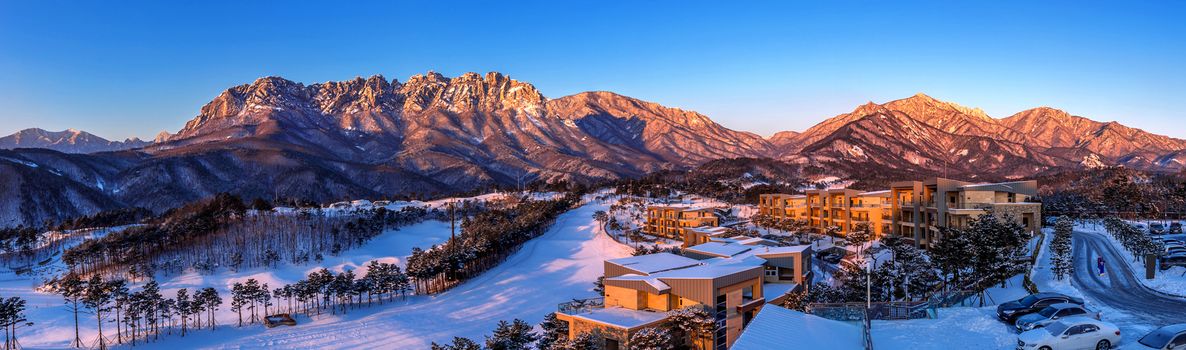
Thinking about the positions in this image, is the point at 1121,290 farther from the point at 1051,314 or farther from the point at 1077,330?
the point at 1077,330

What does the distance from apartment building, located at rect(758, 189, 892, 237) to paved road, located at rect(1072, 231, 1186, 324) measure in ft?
70.6

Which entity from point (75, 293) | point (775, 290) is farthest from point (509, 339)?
point (75, 293)

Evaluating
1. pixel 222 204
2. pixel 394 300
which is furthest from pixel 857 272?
pixel 222 204

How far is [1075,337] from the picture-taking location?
45.9 ft

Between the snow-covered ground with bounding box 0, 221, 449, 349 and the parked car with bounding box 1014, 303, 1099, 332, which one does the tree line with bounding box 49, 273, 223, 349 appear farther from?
the parked car with bounding box 1014, 303, 1099, 332

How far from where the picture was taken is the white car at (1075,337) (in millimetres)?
14008

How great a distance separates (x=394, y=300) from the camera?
2222 inches

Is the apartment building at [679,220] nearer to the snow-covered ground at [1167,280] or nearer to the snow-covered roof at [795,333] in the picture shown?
the snow-covered ground at [1167,280]

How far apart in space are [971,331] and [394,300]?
49.6m

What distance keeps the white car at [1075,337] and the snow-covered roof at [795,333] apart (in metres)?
3.70

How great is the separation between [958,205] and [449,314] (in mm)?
41242

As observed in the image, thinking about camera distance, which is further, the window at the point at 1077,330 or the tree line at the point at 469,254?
the tree line at the point at 469,254

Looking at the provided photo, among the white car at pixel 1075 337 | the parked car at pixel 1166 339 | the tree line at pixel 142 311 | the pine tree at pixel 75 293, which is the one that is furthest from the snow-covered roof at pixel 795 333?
the pine tree at pixel 75 293

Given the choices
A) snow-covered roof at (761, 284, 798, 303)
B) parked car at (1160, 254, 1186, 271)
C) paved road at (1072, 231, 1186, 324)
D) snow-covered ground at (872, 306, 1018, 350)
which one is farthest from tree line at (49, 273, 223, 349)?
parked car at (1160, 254, 1186, 271)
